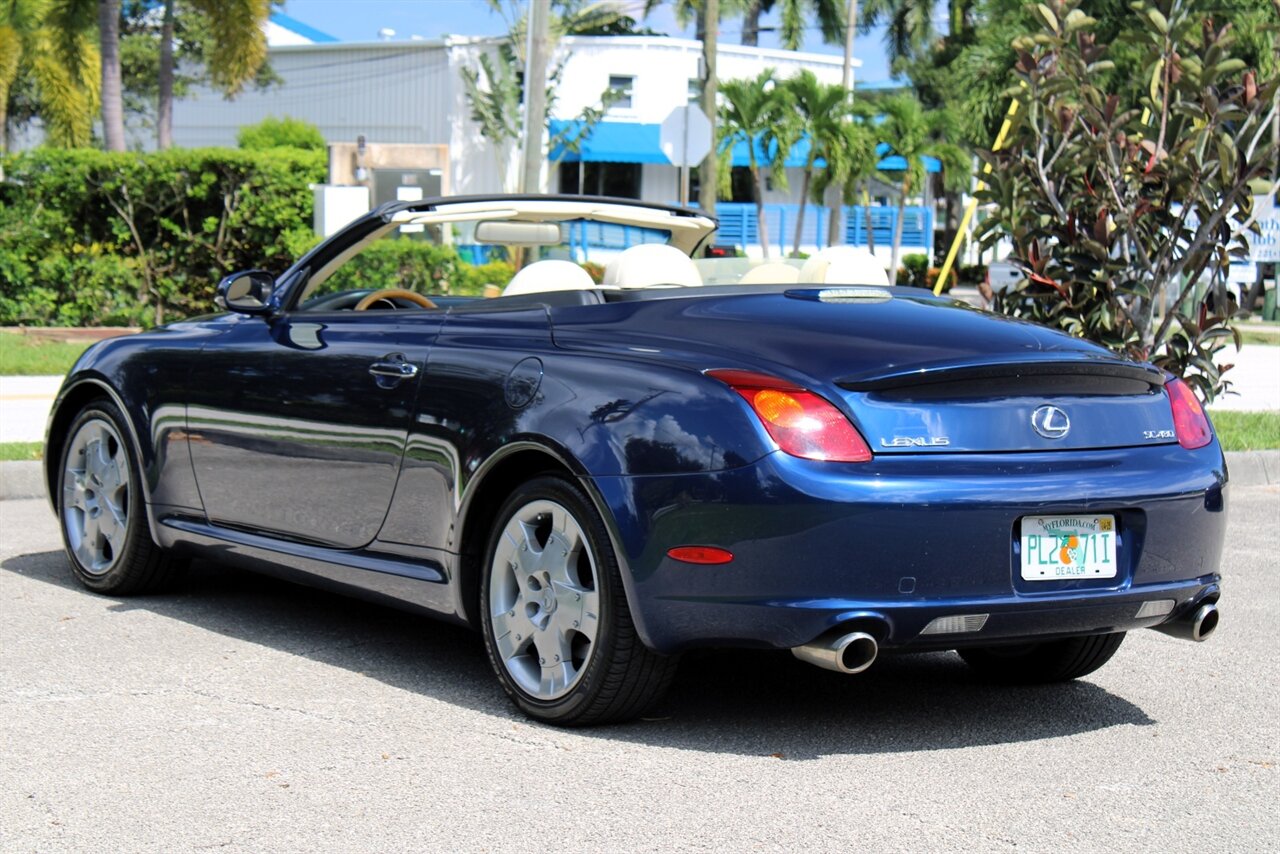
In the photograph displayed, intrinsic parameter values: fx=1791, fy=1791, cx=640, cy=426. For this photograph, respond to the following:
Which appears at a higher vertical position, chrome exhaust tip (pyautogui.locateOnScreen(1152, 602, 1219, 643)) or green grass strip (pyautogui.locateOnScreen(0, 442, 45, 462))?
chrome exhaust tip (pyautogui.locateOnScreen(1152, 602, 1219, 643))

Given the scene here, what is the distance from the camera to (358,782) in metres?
4.26

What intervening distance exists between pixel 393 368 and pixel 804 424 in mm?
1515

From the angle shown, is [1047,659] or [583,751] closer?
[583,751]

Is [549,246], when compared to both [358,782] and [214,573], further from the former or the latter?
[358,782]

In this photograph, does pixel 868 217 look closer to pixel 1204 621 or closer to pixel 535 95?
pixel 535 95

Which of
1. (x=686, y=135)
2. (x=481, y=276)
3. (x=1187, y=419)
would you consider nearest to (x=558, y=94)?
(x=481, y=276)

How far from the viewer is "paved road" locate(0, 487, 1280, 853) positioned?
12.8 ft

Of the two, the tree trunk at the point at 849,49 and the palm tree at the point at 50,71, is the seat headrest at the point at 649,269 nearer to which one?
the palm tree at the point at 50,71

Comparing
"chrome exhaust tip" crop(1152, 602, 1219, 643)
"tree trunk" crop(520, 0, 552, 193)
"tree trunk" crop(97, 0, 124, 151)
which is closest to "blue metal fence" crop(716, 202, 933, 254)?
"tree trunk" crop(97, 0, 124, 151)

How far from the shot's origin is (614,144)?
156 ft

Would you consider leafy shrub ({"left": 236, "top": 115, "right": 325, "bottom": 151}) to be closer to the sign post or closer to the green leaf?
the sign post

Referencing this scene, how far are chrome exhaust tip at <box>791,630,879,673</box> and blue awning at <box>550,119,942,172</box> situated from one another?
42424 millimetres

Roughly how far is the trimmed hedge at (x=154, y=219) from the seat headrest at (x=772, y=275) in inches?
584

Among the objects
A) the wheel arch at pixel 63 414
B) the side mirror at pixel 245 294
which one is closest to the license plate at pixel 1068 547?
the side mirror at pixel 245 294
